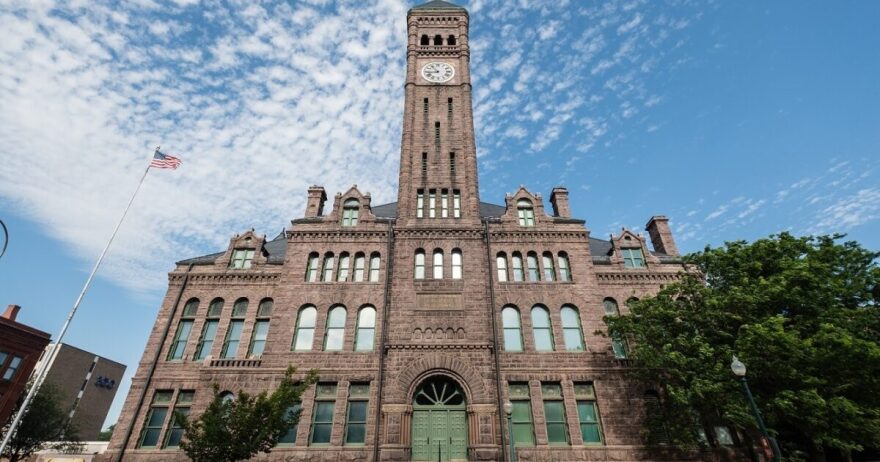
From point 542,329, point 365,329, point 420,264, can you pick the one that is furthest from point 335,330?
point 542,329

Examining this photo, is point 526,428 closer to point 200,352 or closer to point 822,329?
point 822,329

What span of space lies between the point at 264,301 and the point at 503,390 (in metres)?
13.2

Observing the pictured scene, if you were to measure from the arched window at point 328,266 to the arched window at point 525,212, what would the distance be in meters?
11.0

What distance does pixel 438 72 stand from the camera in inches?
1213

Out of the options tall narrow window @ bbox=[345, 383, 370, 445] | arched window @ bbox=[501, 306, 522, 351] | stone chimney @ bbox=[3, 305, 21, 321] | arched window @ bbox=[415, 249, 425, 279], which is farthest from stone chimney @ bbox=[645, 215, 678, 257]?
stone chimney @ bbox=[3, 305, 21, 321]

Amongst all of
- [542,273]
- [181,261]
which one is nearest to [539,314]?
[542,273]

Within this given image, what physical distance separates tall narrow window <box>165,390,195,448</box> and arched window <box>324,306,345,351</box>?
6730mm

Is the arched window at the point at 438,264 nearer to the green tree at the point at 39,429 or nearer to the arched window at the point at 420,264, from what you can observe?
the arched window at the point at 420,264

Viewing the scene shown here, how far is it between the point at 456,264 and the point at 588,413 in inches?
378

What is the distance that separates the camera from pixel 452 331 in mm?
21109

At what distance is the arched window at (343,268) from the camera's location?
76.0 feet

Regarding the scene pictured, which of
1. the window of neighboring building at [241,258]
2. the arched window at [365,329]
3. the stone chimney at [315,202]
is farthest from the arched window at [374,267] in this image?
the window of neighboring building at [241,258]

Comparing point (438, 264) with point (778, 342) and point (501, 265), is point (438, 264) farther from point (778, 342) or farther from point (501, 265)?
point (778, 342)

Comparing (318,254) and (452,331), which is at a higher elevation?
(318,254)
